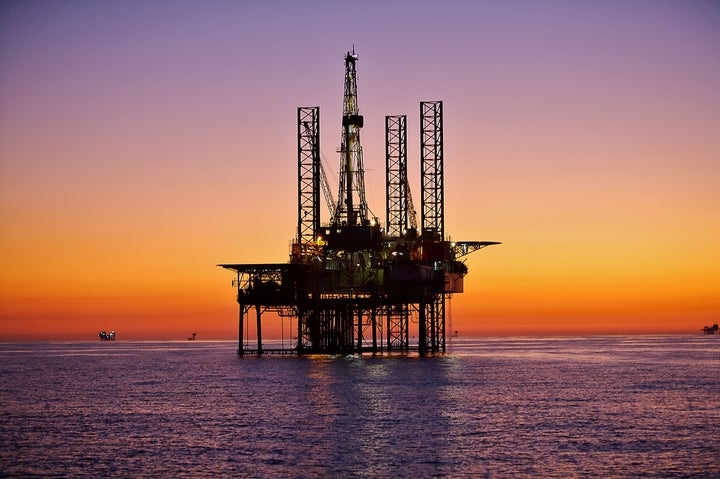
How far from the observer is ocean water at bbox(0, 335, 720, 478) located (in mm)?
38750

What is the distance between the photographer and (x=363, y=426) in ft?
166

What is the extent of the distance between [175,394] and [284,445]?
30.7 metres

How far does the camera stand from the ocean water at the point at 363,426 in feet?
127

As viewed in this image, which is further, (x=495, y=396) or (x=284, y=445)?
(x=495, y=396)

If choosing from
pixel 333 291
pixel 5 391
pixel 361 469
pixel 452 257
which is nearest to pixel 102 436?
pixel 361 469

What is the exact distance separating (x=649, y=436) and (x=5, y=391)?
178 feet

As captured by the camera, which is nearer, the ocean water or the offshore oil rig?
the ocean water

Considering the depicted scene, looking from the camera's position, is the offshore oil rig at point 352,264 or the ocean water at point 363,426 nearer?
the ocean water at point 363,426

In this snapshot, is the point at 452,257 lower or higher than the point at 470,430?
higher

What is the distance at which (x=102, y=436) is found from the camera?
48.1 metres

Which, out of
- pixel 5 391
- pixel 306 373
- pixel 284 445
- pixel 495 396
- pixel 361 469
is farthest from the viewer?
pixel 306 373

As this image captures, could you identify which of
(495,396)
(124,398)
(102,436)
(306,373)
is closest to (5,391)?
(124,398)

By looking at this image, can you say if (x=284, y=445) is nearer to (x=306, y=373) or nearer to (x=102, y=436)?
(x=102, y=436)

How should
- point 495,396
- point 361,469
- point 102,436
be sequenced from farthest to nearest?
point 495,396 → point 102,436 → point 361,469
